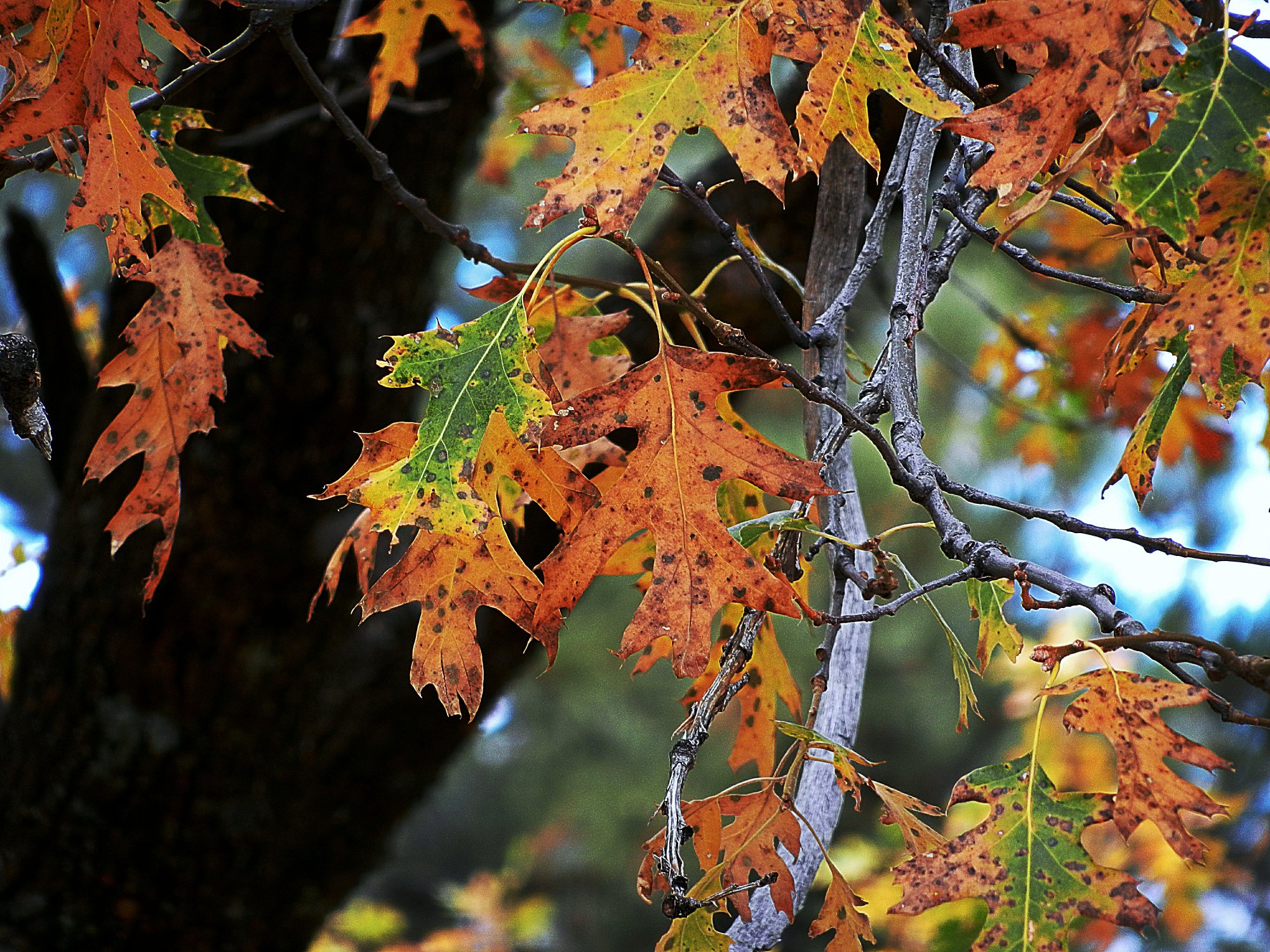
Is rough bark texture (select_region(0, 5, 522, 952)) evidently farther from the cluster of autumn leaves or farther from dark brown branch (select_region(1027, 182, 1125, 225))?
dark brown branch (select_region(1027, 182, 1125, 225))

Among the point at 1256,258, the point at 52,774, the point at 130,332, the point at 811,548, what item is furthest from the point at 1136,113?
the point at 52,774

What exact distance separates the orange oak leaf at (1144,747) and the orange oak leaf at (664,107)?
356 mm

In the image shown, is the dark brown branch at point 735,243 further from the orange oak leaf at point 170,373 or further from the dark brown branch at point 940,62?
the orange oak leaf at point 170,373

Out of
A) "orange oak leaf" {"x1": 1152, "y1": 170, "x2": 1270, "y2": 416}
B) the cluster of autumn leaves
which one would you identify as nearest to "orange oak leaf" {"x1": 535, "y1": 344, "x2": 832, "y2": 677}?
the cluster of autumn leaves

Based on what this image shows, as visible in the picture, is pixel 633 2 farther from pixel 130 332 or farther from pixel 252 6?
pixel 130 332

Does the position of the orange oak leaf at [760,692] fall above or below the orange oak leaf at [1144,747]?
above

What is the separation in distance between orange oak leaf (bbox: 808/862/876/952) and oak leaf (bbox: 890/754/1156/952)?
71 millimetres

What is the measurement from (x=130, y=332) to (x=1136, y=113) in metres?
0.75

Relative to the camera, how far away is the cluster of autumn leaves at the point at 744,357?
1.74ft

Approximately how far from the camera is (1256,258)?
54 cm

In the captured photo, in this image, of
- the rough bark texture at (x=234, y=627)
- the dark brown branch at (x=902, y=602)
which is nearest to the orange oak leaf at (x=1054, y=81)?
the dark brown branch at (x=902, y=602)

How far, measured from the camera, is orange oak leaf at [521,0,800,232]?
1.78ft

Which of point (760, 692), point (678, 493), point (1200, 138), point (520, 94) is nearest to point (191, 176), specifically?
point (678, 493)

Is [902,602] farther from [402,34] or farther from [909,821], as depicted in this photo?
[402,34]
